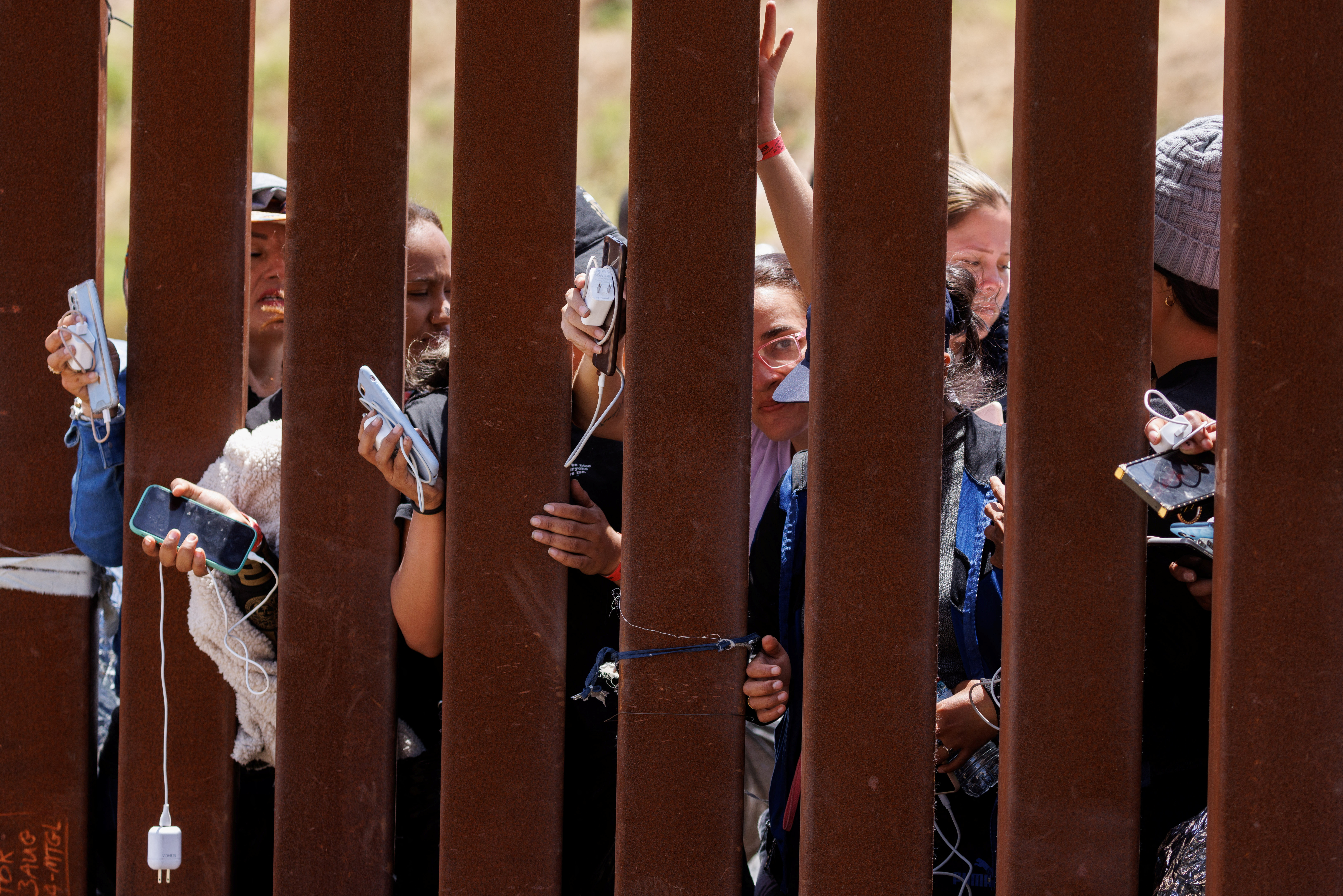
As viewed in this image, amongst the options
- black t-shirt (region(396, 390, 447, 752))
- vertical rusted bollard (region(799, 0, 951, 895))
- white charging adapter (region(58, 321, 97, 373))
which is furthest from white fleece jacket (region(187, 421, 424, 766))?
vertical rusted bollard (region(799, 0, 951, 895))

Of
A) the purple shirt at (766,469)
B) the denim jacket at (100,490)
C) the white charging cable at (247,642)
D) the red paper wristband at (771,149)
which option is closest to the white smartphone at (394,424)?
the white charging cable at (247,642)

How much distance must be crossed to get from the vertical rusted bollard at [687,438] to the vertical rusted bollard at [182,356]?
0.65 meters

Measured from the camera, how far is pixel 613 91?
449 inches

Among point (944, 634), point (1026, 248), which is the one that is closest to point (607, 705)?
point (944, 634)

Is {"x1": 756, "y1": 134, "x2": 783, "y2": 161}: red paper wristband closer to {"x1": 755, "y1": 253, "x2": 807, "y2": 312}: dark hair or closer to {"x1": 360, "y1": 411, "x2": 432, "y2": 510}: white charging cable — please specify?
{"x1": 755, "y1": 253, "x2": 807, "y2": 312}: dark hair

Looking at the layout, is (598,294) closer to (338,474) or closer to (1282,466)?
(338,474)

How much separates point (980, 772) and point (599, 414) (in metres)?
0.80

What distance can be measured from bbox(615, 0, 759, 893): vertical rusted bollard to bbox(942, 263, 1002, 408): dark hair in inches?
17.8

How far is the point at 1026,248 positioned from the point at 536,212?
680 mm

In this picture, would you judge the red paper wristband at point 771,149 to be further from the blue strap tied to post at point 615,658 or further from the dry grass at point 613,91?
the dry grass at point 613,91

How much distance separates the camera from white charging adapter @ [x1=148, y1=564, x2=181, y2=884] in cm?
187

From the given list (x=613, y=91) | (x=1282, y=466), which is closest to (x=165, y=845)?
(x=1282, y=466)

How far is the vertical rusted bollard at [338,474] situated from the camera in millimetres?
1834

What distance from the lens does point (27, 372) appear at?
1979 millimetres
